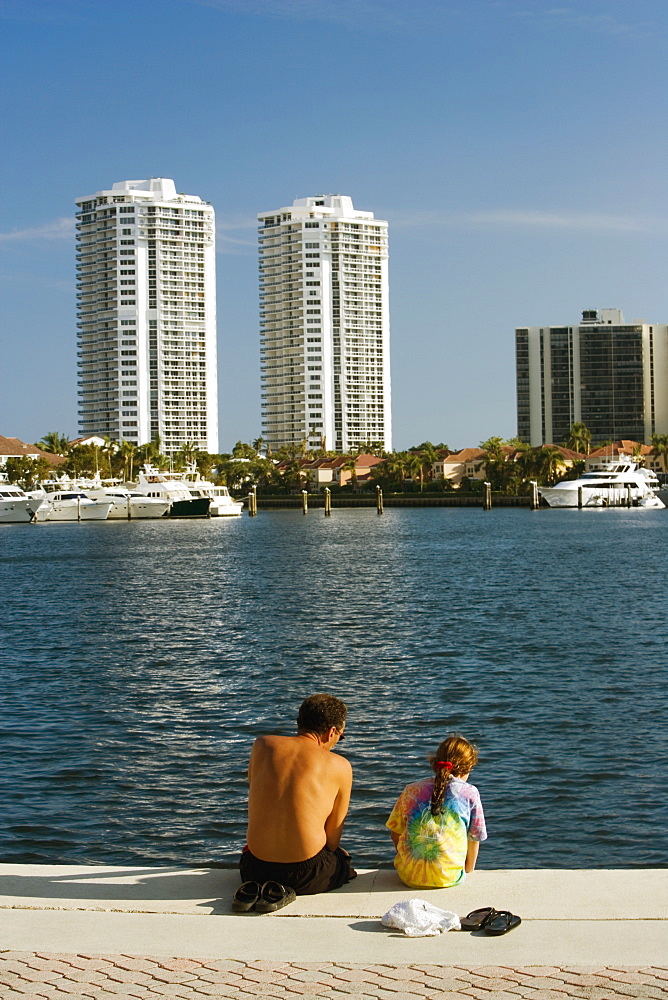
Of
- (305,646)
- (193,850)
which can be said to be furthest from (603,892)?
(305,646)

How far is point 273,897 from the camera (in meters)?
7.27

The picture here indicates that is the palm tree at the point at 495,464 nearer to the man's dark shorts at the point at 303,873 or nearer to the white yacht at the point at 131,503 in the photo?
the white yacht at the point at 131,503

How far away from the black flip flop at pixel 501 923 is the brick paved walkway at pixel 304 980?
481mm

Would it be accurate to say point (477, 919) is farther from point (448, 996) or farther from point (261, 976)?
point (261, 976)

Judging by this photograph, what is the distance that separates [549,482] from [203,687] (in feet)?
515

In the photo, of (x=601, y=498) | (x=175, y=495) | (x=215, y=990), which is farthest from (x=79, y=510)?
(x=215, y=990)

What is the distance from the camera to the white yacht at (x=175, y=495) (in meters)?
140

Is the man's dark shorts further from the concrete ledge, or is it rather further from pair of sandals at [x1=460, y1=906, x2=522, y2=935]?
pair of sandals at [x1=460, y1=906, x2=522, y2=935]

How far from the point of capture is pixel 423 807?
8.09 metres

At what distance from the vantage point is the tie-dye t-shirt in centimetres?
773

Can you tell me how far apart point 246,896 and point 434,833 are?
1378 millimetres

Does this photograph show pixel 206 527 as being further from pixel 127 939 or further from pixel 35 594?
pixel 127 939

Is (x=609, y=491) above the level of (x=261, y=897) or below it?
above

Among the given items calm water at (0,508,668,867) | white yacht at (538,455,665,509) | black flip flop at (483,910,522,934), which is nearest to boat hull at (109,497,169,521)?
white yacht at (538,455,665,509)
